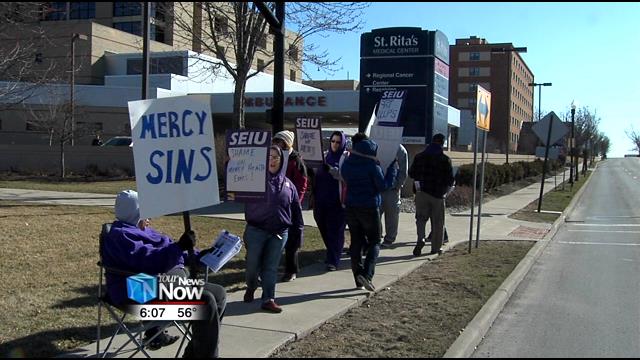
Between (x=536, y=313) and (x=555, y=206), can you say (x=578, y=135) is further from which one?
(x=536, y=313)

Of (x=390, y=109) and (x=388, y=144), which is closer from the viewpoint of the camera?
(x=388, y=144)

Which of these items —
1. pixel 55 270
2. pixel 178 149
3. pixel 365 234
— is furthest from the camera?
pixel 55 270

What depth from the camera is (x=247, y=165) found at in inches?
253

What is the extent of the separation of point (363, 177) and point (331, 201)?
4.52 ft

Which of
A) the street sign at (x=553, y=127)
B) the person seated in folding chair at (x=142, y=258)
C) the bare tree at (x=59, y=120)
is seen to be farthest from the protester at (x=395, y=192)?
the bare tree at (x=59, y=120)

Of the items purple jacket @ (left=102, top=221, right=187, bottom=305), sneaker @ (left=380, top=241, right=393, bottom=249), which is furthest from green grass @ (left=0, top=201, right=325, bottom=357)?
sneaker @ (left=380, top=241, right=393, bottom=249)

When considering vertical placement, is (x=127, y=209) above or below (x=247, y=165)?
below

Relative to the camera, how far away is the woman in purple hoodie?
6.53m

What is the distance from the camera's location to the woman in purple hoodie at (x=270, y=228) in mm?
6530

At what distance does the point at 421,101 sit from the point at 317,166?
11389mm

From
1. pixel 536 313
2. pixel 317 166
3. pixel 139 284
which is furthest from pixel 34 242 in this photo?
pixel 536 313

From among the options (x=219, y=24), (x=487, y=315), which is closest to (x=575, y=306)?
(x=487, y=315)

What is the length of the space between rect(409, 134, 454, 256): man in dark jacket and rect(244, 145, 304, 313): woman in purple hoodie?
426cm

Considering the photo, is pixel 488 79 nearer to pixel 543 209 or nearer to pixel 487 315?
pixel 543 209
